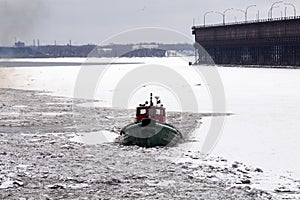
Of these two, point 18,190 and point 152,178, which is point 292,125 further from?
point 18,190

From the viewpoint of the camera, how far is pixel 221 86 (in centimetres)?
6731

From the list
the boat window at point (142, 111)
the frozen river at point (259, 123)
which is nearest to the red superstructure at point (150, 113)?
the boat window at point (142, 111)

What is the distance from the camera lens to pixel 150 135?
28.6 meters

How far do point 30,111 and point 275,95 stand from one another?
875 inches

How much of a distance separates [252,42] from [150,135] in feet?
320

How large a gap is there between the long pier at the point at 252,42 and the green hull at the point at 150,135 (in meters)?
79.6

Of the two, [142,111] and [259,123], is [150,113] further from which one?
[259,123]

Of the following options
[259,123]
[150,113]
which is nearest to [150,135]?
[150,113]

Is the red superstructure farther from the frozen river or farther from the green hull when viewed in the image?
the frozen river

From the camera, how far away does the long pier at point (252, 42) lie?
352 feet

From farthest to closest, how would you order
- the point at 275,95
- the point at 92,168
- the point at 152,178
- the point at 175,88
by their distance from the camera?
the point at 175,88 < the point at 275,95 < the point at 92,168 < the point at 152,178

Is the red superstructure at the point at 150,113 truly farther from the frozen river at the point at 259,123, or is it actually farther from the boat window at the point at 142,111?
the frozen river at the point at 259,123

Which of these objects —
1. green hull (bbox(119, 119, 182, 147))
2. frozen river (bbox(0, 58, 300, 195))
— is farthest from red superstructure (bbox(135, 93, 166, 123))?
frozen river (bbox(0, 58, 300, 195))

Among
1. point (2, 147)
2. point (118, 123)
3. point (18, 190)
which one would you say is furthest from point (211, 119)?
point (18, 190)
